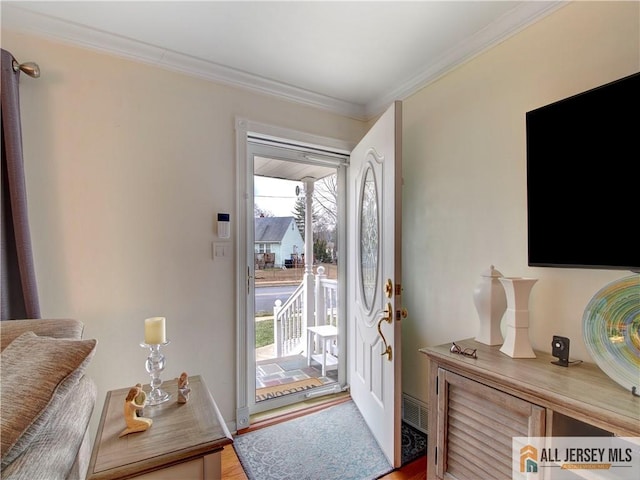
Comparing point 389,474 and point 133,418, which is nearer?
point 133,418

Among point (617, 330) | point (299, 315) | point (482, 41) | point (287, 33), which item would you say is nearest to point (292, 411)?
point (299, 315)

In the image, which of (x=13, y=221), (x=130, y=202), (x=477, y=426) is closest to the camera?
(x=477, y=426)

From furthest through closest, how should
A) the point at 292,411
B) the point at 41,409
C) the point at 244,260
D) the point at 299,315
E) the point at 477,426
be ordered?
1. the point at 299,315
2. the point at 292,411
3. the point at 244,260
4. the point at 477,426
5. the point at 41,409

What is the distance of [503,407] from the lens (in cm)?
116

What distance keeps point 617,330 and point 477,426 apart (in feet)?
2.02

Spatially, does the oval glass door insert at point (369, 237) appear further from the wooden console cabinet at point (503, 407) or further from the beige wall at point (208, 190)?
the wooden console cabinet at point (503, 407)

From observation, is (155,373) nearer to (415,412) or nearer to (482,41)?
(415,412)

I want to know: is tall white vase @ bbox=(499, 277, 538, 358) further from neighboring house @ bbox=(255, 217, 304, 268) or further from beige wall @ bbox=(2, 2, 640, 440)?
neighboring house @ bbox=(255, 217, 304, 268)

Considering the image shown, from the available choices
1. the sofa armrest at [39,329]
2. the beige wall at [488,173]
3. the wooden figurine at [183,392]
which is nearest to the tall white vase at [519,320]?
the beige wall at [488,173]

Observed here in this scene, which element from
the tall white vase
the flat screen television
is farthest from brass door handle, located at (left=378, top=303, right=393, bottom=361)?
the flat screen television

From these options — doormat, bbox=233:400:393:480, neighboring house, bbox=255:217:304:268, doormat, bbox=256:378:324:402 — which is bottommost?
doormat, bbox=233:400:393:480

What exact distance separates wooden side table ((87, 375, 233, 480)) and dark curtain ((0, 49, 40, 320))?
764mm

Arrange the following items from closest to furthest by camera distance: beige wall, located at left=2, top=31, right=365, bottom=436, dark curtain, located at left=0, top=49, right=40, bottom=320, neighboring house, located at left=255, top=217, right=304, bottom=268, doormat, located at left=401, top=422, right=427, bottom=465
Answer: dark curtain, located at left=0, top=49, right=40, bottom=320
beige wall, located at left=2, top=31, right=365, bottom=436
doormat, located at left=401, top=422, right=427, bottom=465
neighboring house, located at left=255, top=217, right=304, bottom=268

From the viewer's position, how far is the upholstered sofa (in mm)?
811
